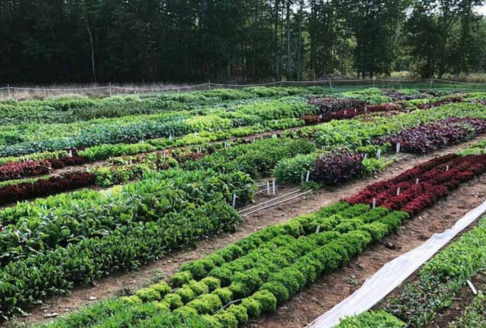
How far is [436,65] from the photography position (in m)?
52.3

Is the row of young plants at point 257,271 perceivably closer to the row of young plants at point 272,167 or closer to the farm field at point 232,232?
the farm field at point 232,232

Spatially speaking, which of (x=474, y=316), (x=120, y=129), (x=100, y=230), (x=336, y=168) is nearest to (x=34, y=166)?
(x=120, y=129)

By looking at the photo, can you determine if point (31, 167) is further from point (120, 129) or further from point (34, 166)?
point (120, 129)

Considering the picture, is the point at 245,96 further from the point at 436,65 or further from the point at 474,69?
the point at 474,69

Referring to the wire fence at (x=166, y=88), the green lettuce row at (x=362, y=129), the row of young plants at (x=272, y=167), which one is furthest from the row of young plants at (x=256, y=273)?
the wire fence at (x=166, y=88)

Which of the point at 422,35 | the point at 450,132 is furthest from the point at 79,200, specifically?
the point at 422,35

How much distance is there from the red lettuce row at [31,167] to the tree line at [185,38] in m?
43.9

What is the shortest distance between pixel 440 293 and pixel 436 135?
481 inches

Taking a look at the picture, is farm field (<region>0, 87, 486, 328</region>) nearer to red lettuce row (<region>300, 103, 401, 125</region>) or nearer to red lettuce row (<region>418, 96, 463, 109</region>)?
red lettuce row (<region>300, 103, 401, 125</region>)

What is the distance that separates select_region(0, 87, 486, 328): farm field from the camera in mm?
5961

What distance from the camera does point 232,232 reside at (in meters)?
8.95

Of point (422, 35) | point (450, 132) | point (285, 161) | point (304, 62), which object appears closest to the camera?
point (285, 161)

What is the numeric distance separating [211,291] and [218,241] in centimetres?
219

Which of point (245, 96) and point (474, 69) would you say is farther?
point (474, 69)
